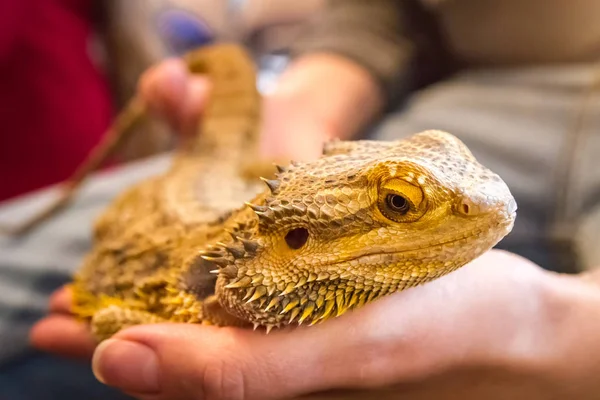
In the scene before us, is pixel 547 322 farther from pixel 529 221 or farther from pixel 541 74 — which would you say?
pixel 541 74

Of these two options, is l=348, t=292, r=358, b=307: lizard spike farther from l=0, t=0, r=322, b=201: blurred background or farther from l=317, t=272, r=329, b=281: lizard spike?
l=0, t=0, r=322, b=201: blurred background

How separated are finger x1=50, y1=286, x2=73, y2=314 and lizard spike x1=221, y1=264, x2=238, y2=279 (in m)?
0.72

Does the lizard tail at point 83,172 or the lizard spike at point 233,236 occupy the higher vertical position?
the lizard tail at point 83,172

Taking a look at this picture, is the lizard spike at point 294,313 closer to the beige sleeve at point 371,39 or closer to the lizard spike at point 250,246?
the lizard spike at point 250,246

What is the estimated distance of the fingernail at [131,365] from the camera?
1021 millimetres

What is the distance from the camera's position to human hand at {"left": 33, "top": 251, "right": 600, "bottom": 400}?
3.16 feet

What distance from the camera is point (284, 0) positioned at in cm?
369

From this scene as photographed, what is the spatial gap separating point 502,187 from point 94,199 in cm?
165

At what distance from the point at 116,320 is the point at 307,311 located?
486mm

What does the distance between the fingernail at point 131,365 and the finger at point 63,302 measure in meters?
0.56

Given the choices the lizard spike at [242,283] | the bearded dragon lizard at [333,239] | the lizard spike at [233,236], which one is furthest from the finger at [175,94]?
the lizard spike at [242,283]

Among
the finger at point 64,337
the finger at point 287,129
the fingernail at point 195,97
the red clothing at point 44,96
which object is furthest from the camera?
the red clothing at point 44,96

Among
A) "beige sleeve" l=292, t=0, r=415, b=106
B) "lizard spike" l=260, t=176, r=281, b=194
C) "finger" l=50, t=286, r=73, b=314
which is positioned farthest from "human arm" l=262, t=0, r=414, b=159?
"lizard spike" l=260, t=176, r=281, b=194

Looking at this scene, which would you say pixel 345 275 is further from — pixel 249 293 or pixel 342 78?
pixel 342 78
